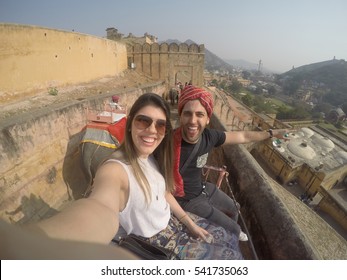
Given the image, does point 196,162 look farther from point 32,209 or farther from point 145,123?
point 32,209

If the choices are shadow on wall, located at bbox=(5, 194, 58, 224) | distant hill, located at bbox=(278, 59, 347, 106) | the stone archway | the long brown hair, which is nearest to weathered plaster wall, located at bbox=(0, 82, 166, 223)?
shadow on wall, located at bbox=(5, 194, 58, 224)

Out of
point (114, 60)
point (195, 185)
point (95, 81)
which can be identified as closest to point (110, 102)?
point (195, 185)

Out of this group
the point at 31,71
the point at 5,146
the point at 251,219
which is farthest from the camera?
the point at 31,71

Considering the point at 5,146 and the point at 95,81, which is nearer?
the point at 5,146

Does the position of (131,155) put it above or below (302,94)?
above

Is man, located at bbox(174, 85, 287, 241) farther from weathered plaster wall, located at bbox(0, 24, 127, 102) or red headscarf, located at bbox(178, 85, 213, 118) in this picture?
weathered plaster wall, located at bbox(0, 24, 127, 102)

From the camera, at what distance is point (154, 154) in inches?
75.4

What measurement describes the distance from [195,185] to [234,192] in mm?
675

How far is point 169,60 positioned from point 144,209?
19.1 meters

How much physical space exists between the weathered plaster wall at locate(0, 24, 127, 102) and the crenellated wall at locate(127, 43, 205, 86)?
16.6 feet

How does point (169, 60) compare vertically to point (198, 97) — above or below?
below

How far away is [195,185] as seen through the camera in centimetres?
219

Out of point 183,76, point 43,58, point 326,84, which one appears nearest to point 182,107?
point 43,58

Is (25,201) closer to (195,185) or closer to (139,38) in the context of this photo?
(195,185)
